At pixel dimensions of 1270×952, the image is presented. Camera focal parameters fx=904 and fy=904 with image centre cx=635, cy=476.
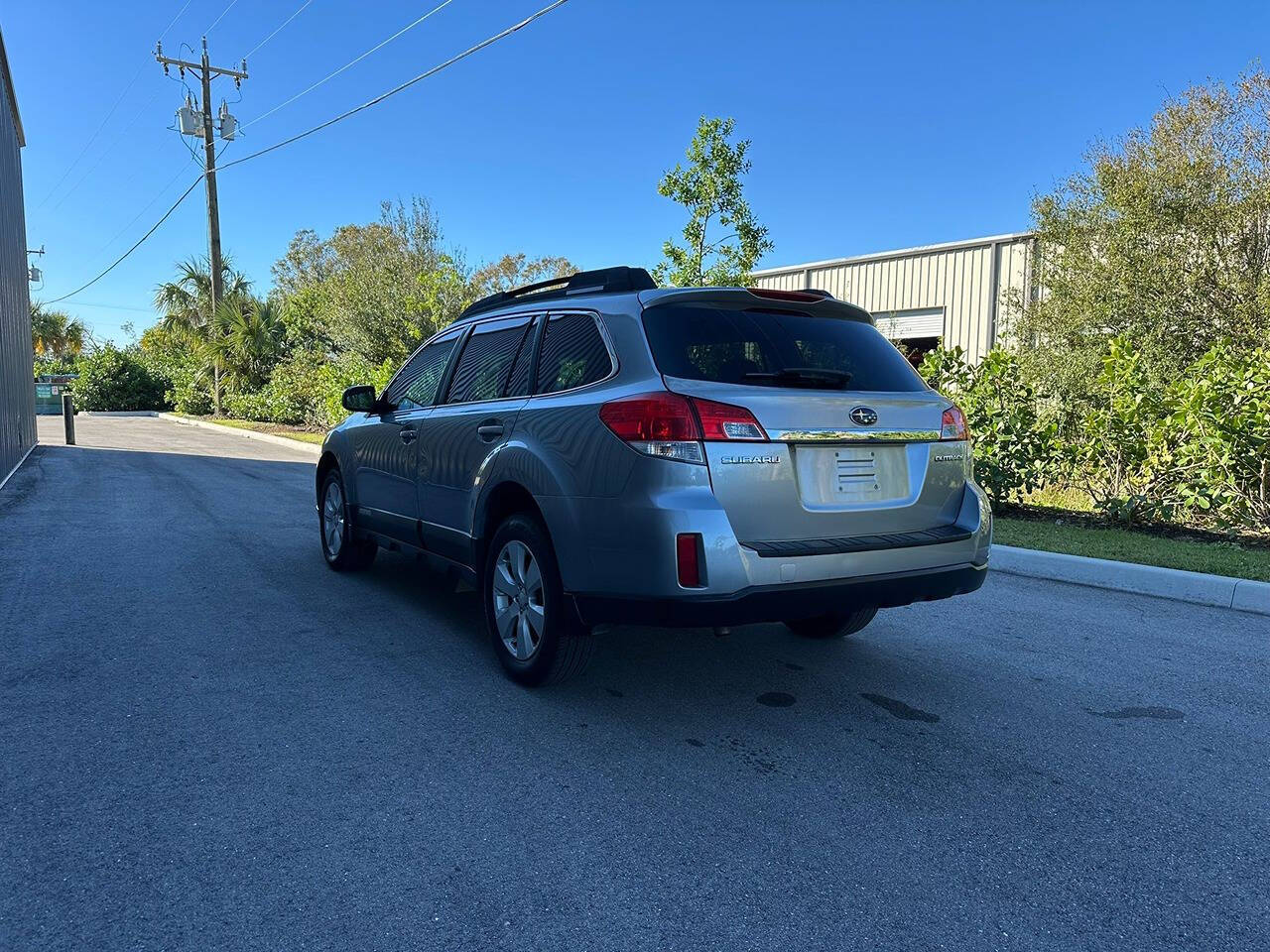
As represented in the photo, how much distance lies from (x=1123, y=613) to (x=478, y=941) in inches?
201

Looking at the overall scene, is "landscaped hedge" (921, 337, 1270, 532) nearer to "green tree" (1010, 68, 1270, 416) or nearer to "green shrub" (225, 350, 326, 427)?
"green tree" (1010, 68, 1270, 416)

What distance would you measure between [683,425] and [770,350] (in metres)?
0.72

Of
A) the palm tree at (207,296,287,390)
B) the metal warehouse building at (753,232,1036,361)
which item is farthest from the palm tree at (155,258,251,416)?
the metal warehouse building at (753,232,1036,361)

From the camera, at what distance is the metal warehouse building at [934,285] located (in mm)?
21328

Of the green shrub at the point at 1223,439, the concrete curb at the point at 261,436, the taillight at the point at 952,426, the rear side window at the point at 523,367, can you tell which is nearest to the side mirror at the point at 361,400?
the rear side window at the point at 523,367

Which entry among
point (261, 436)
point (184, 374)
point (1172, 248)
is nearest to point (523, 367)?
point (1172, 248)

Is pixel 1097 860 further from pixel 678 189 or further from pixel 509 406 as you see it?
pixel 678 189

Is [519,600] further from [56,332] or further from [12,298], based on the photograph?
[56,332]

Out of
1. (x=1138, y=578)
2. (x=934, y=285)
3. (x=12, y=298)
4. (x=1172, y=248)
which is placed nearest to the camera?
(x=1138, y=578)

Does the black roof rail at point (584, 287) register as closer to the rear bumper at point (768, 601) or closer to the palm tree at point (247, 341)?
the rear bumper at point (768, 601)

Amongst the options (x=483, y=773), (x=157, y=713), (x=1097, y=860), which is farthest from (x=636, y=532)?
(x=157, y=713)

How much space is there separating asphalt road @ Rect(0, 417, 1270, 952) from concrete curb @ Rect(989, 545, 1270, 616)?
509 mm

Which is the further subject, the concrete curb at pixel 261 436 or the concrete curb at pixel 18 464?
the concrete curb at pixel 261 436

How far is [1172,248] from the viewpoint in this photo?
12633 millimetres
